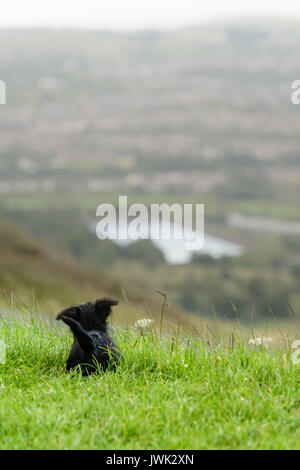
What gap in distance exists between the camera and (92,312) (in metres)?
6.49

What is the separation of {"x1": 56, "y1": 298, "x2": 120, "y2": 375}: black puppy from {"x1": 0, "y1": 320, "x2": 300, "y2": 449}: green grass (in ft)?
0.61

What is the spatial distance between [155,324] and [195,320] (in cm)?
79

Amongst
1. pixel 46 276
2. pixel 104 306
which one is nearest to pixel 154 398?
pixel 104 306

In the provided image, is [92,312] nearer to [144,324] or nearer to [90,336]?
[90,336]

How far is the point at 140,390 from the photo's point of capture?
569cm

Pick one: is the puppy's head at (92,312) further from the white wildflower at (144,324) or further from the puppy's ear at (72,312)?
the white wildflower at (144,324)

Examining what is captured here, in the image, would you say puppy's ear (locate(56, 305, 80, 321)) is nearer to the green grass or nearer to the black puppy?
the black puppy

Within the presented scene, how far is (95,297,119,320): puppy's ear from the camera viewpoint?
21.1 feet

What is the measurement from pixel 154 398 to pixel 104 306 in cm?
147

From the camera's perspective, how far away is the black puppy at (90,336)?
612 cm
